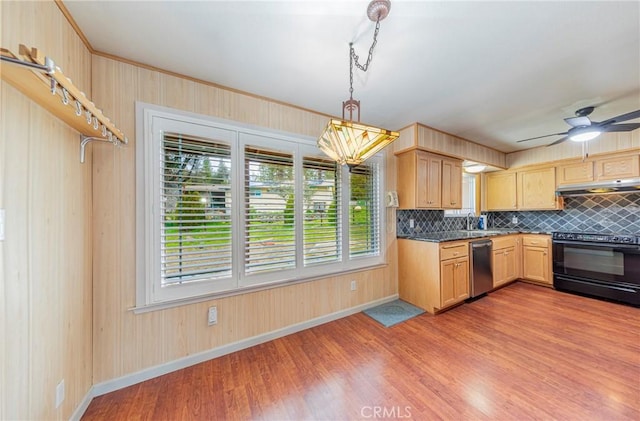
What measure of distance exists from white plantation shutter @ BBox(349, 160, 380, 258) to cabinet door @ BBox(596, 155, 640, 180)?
3.51m

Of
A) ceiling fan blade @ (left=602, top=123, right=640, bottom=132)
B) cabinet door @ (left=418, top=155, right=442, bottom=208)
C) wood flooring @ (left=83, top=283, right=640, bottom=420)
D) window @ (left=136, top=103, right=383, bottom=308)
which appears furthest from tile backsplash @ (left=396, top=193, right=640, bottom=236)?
ceiling fan blade @ (left=602, top=123, right=640, bottom=132)

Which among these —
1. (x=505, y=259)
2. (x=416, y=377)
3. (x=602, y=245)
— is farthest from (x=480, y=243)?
(x=416, y=377)

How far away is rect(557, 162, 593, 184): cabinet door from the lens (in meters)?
3.75

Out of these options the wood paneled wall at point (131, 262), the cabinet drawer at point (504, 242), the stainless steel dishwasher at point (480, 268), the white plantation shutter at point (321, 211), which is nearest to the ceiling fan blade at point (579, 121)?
the stainless steel dishwasher at point (480, 268)

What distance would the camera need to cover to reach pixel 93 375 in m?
1.75

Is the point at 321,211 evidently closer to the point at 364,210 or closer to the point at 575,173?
the point at 364,210

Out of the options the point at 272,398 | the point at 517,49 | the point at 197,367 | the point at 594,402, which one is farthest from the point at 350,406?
the point at 517,49

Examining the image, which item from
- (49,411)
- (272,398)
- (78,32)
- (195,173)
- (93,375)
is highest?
(78,32)

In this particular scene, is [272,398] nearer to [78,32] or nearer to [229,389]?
[229,389]

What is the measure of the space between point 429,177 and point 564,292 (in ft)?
9.69

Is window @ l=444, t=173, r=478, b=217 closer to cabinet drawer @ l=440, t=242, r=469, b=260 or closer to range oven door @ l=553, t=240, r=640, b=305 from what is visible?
range oven door @ l=553, t=240, r=640, b=305

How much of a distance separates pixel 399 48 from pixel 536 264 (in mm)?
4533

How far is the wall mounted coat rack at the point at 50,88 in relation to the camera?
33.4 inches

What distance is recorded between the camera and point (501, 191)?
4.79 meters
